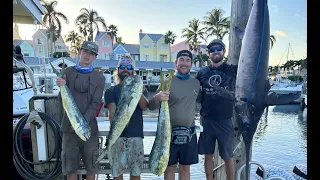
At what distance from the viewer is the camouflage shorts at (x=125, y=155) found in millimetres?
3441

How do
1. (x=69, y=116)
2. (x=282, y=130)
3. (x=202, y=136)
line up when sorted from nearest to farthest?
(x=69, y=116) → (x=202, y=136) → (x=282, y=130)

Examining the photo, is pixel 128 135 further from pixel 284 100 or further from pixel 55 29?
pixel 55 29

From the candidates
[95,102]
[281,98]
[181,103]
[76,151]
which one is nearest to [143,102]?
[181,103]

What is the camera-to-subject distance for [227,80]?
362cm

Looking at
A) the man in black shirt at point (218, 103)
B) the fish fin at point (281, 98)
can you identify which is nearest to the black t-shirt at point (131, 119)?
the man in black shirt at point (218, 103)

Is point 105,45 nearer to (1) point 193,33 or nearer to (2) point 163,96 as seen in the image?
(1) point 193,33

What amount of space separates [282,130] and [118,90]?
15.2 metres

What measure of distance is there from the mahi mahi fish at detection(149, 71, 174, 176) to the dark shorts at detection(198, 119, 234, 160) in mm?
642

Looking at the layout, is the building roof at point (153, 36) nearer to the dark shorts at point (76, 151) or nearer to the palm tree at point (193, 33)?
the palm tree at point (193, 33)

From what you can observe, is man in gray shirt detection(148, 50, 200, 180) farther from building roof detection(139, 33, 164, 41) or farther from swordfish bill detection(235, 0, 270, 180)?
building roof detection(139, 33, 164, 41)

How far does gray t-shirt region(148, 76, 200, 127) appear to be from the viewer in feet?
11.4

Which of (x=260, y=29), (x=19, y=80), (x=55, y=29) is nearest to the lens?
(x=260, y=29)

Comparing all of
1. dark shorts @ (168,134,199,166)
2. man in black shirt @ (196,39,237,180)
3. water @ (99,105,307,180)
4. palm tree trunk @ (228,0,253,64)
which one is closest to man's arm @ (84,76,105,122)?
dark shorts @ (168,134,199,166)
